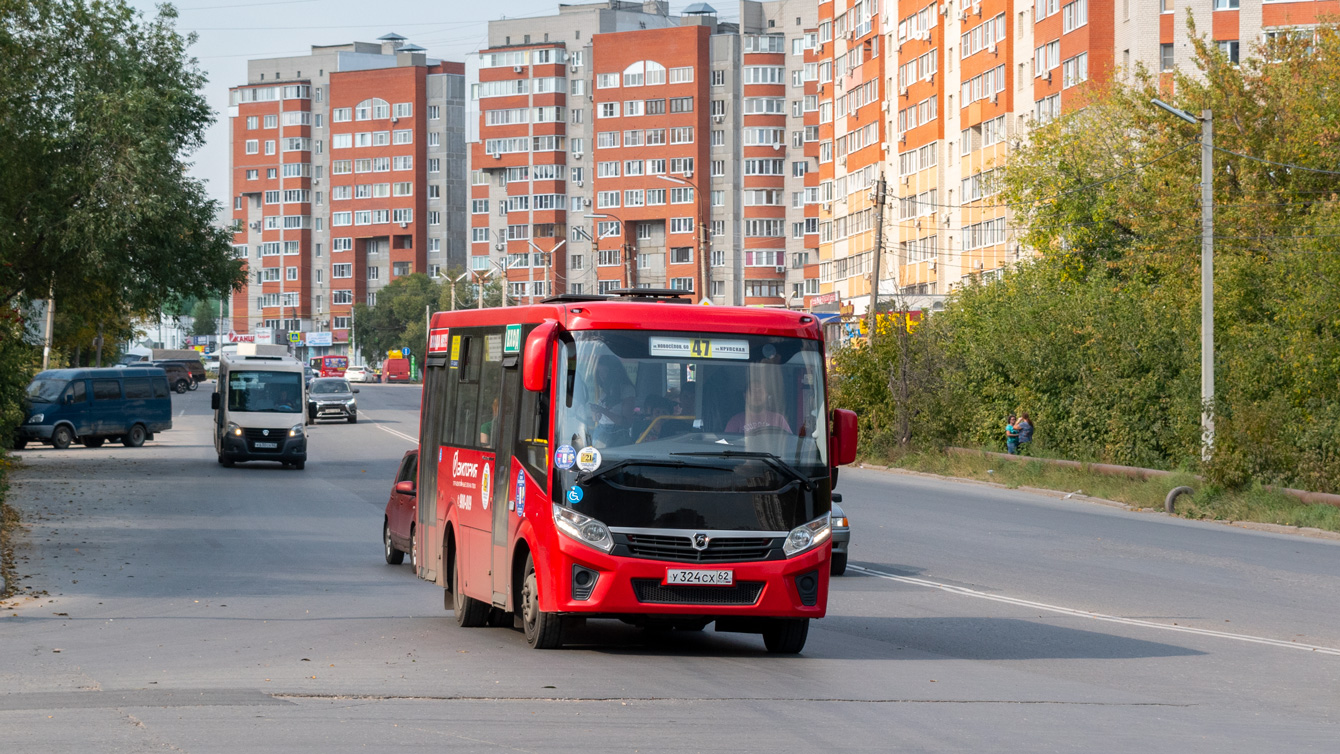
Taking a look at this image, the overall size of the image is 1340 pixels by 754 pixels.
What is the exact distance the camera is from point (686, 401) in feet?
38.0

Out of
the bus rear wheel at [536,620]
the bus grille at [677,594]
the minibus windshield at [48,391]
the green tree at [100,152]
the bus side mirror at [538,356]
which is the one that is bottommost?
the bus rear wheel at [536,620]

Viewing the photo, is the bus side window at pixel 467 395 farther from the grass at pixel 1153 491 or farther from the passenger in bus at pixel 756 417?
the grass at pixel 1153 491

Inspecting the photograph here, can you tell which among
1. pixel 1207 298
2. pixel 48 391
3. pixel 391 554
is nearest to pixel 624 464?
pixel 391 554

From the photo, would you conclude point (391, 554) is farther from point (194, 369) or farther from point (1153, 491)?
point (194, 369)

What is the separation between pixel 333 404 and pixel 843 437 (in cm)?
5440

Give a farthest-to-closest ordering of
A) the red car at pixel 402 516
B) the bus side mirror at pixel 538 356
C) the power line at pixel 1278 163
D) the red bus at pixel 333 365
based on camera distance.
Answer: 1. the red bus at pixel 333 365
2. the power line at pixel 1278 163
3. the red car at pixel 402 516
4. the bus side mirror at pixel 538 356

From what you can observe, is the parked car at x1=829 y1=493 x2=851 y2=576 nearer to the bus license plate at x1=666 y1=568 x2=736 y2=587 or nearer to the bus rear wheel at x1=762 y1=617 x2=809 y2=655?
the bus rear wheel at x1=762 y1=617 x2=809 y2=655

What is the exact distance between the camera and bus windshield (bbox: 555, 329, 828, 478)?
1148 cm

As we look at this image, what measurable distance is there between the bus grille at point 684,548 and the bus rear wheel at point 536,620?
2.49ft

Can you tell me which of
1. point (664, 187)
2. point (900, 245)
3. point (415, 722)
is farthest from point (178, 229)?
point (664, 187)

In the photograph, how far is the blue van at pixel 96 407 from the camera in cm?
4941

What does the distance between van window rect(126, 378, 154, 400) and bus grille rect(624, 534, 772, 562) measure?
4310cm

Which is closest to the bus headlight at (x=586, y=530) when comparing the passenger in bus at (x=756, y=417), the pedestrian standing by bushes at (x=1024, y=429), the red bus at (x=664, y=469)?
the red bus at (x=664, y=469)

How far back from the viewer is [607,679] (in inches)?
412
